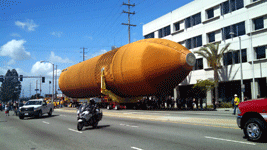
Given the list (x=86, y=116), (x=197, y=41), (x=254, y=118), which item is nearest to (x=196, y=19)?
(x=197, y=41)

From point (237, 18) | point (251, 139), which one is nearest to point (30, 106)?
point (251, 139)

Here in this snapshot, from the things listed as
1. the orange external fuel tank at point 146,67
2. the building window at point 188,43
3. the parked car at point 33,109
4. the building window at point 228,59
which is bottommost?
the parked car at point 33,109

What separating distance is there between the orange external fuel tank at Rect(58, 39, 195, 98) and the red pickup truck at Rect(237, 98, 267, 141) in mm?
13696

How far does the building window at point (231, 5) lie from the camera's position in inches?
1293

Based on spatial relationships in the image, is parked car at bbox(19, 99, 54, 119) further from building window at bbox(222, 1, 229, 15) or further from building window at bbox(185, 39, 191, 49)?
building window at bbox(222, 1, 229, 15)

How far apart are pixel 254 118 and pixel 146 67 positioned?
15149 mm

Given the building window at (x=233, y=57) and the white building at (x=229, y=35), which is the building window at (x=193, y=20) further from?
the building window at (x=233, y=57)

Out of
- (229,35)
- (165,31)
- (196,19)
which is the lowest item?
(229,35)

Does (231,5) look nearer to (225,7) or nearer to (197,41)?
(225,7)

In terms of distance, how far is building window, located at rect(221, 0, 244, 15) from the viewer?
32.8 meters

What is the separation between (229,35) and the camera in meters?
34.4

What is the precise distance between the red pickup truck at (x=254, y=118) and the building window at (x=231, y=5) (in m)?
28.4

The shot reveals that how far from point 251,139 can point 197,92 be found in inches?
1276

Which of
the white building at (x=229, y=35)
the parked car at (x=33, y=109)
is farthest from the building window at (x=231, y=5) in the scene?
the parked car at (x=33, y=109)
